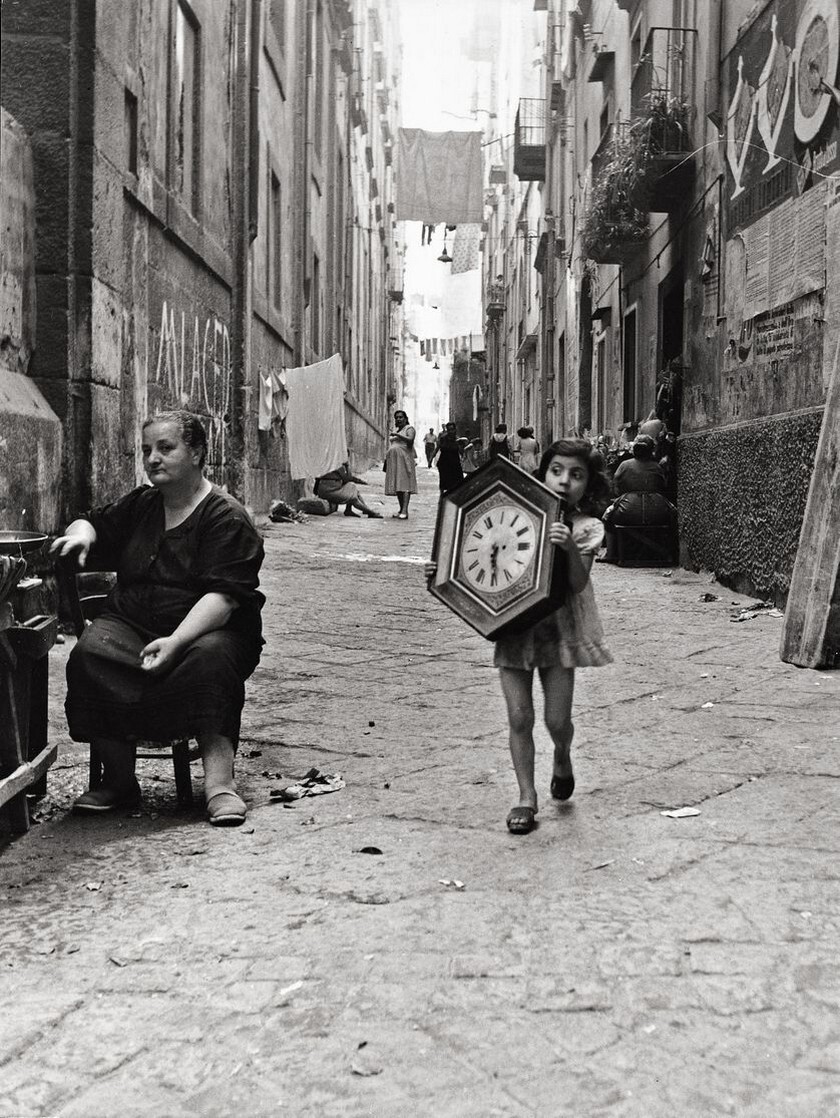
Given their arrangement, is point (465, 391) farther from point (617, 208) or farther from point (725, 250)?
point (725, 250)

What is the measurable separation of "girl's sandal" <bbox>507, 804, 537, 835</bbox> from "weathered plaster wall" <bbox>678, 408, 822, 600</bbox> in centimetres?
425

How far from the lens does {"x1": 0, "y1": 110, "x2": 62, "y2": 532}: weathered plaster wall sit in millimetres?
6066

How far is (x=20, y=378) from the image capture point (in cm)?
649

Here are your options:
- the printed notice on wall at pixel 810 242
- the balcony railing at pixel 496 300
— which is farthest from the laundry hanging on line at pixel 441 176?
the printed notice on wall at pixel 810 242

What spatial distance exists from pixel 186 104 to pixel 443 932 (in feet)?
30.9

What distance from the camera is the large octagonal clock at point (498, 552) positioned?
3.59 m

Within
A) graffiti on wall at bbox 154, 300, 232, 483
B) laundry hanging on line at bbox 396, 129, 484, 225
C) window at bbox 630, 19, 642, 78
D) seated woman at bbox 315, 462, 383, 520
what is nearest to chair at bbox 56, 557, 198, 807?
graffiti on wall at bbox 154, 300, 232, 483

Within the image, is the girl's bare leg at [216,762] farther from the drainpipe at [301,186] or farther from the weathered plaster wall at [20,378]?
the drainpipe at [301,186]

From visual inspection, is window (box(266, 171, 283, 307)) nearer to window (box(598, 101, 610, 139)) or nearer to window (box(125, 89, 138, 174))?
window (box(598, 101, 610, 139))

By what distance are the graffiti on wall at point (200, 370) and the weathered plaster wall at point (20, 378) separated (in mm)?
2782

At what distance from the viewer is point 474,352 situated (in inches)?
2343

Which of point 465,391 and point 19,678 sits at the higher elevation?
point 465,391

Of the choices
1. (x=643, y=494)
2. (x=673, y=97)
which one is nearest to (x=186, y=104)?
(x=673, y=97)

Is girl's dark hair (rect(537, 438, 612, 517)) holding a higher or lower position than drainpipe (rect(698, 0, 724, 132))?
lower
